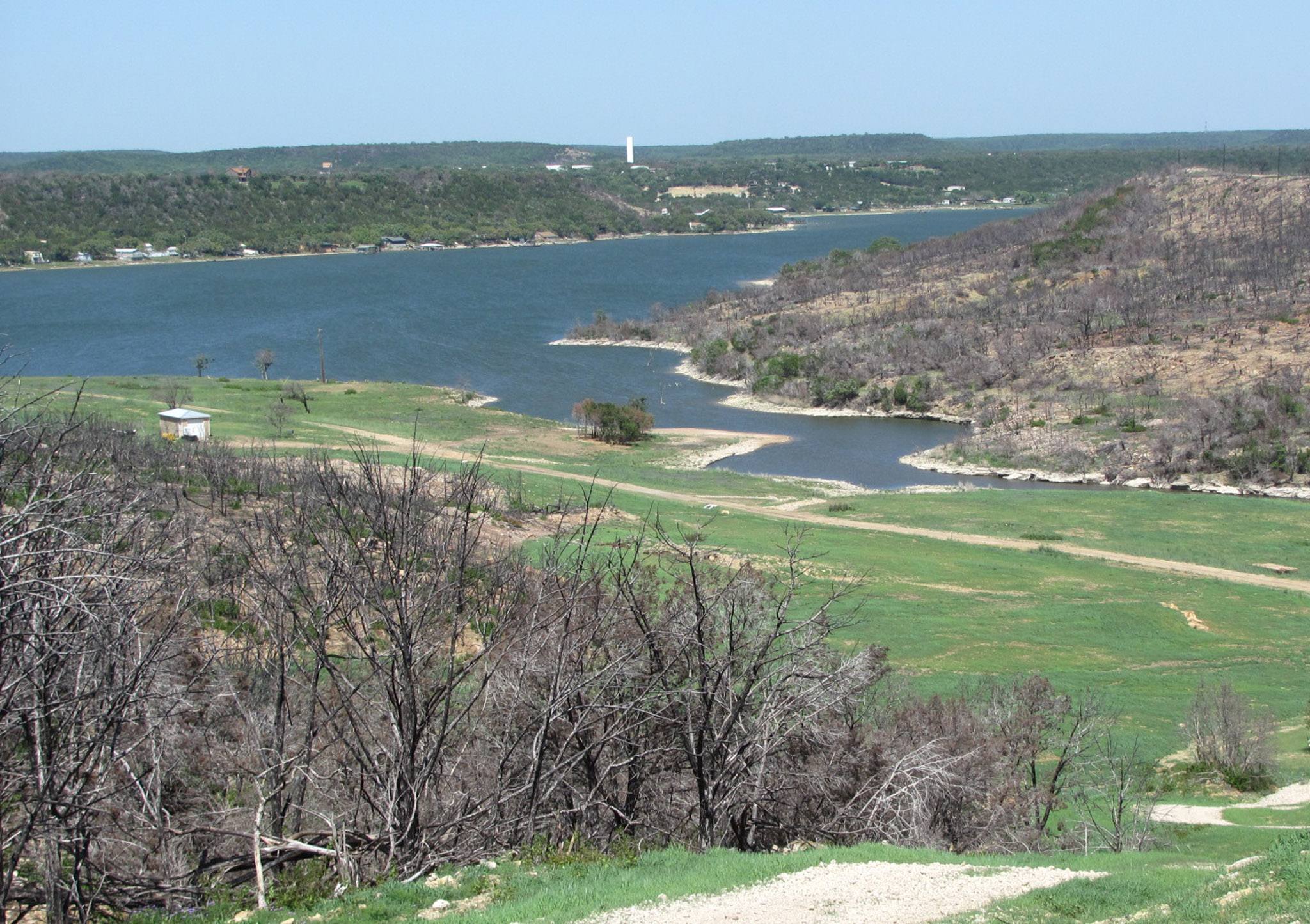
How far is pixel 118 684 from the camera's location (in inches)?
397

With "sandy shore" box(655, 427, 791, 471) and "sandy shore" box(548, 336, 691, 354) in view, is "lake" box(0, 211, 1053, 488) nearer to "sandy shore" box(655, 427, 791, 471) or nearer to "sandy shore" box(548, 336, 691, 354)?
"sandy shore" box(655, 427, 791, 471)

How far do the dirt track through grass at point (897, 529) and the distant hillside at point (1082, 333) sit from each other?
805 inches

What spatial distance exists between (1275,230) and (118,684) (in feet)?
333

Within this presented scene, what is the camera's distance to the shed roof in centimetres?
4219

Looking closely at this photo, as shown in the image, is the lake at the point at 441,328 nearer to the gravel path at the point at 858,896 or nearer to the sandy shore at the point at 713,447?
the sandy shore at the point at 713,447

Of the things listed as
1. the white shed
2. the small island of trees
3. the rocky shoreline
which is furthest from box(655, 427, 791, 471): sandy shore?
the white shed

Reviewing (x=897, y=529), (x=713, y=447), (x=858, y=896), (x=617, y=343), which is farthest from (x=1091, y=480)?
(x=617, y=343)

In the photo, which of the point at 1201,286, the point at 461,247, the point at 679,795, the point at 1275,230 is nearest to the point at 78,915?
the point at 679,795

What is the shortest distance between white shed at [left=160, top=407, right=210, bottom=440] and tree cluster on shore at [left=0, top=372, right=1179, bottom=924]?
2471 centimetres

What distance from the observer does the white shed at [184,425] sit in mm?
41562

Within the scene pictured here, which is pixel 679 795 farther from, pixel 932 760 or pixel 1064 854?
pixel 1064 854

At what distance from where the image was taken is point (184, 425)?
41.8 metres

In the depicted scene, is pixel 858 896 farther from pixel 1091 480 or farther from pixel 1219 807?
pixel 1091 480

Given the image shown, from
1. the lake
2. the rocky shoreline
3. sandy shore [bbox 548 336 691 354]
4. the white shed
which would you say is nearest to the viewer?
the white shed
